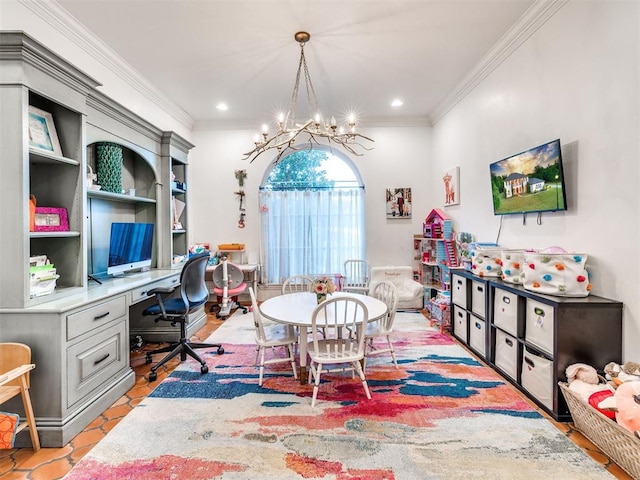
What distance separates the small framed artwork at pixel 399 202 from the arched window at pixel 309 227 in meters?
0.47

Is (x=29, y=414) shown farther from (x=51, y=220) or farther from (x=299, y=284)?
(x=299, y=284)

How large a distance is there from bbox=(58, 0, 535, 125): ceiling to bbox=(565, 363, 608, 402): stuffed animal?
2.76 m

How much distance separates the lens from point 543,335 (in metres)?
2.10

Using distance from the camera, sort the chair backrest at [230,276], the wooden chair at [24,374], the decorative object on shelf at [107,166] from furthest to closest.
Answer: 1. the chair backrest at [230,276]
2. the decorative object on shelf at [107,166]
3. the wooden chair at [24,374]

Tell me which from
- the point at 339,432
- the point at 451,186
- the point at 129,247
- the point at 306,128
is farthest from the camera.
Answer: the point at 451,186

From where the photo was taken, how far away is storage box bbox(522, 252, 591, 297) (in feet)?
6.62

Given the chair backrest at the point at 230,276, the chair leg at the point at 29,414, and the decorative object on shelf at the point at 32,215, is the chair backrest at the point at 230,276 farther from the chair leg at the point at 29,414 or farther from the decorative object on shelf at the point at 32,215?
the chair leg at the point at 29,414

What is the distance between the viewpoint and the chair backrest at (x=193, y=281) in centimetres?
279

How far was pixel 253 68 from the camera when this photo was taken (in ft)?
11.2

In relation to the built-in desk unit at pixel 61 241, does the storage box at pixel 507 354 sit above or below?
below

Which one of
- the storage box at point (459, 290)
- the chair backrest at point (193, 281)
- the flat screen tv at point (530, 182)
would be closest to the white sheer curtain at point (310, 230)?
the storage box at point (459, 290)

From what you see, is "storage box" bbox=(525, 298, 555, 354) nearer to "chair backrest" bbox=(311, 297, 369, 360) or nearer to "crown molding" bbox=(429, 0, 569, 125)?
"chair backrest" bbox=(311, 297, 369, 360)

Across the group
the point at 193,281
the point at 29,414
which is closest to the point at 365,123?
the point at 193,281

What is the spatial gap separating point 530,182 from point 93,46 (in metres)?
4.17
